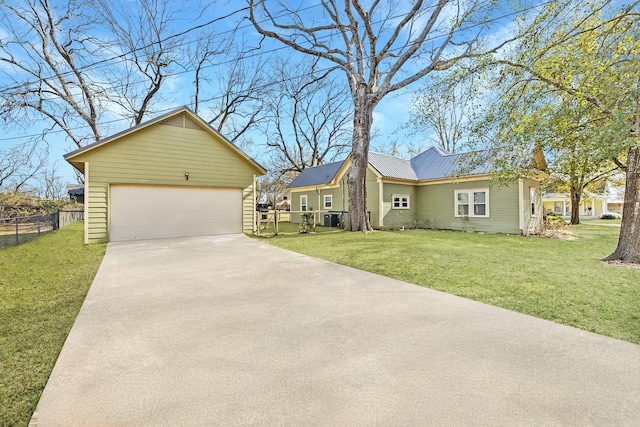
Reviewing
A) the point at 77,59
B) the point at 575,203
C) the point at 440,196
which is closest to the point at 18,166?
the point at 77,59

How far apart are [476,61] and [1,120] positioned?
22.1 meters

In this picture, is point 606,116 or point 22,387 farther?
point 606,116

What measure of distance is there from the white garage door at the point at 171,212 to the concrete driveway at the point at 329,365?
22.1ft

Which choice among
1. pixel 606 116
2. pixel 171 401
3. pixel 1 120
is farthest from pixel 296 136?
pixel 171 401

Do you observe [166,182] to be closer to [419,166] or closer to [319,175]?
[319,175]

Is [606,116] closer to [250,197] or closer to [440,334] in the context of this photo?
[440,334]

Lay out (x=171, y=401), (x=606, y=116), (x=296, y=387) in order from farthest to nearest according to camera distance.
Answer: (x=606, y=116)
(x=296, y=387)
(x=171, y=401)

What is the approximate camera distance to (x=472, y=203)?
1397 cm

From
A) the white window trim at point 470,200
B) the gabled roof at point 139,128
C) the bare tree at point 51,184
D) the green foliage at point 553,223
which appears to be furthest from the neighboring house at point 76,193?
the green foliage at point 553,223

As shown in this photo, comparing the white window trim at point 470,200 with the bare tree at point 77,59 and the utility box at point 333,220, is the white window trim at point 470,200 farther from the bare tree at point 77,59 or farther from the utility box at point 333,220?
the bare tree at point 77,59

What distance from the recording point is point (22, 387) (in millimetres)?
2074

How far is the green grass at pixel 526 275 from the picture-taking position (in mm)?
3479

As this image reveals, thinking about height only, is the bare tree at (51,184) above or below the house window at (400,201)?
above

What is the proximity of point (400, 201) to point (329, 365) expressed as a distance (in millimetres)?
13925
